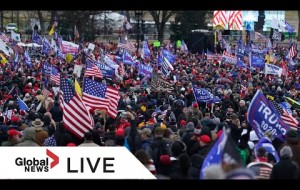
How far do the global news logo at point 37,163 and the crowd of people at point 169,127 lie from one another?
115 centimetres

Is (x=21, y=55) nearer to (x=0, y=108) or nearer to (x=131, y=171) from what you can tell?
(x=0, y=108)

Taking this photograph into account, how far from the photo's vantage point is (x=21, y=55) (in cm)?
3762

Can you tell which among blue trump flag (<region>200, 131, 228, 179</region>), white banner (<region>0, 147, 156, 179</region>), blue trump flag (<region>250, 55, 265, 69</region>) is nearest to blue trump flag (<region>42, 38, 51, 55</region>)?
blue trump flag (<region>250, 55, 265, 69</region>)

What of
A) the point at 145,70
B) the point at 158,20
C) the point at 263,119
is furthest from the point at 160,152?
the point at 158,20

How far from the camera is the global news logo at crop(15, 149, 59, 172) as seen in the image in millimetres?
8656

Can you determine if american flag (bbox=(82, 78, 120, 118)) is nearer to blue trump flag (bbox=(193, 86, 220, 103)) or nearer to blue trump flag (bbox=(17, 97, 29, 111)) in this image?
blue trump flag (bbox=(17, 97, 29, 111))

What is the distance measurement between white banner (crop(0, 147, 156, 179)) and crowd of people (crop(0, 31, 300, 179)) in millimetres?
736

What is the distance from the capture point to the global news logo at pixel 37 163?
8.66 metres

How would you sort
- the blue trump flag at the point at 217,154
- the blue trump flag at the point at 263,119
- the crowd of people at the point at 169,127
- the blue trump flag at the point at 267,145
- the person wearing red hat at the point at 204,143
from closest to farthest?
the blue trump flag at the point at 217,154, the crowd of people at the point at 169,127, the blue trump flag at the point at 267,145, the person wearing red hat at the point at 204,143, the blue trump flag at the point at 263,119

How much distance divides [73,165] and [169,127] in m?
5.52

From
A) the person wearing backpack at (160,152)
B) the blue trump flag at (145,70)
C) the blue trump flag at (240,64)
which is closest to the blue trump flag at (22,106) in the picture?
the person wearing backpack at (160,152)

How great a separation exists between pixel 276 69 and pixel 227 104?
8.56m

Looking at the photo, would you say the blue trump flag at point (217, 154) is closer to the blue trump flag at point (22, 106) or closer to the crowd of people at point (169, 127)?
the crowd of people at point (169, 127)
